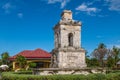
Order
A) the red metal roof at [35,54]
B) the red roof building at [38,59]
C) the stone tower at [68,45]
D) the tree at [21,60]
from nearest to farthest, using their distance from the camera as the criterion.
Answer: the stone tower at [68,45] < the tree at [21,60] < the red roof building at [38,59] < the red metal roof at [35,54]

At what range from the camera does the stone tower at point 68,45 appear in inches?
1012

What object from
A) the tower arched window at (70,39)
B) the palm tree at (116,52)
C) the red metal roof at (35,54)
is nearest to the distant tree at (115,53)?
the palm tree at (116,52)

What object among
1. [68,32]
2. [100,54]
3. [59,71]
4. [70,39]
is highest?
[68,32]

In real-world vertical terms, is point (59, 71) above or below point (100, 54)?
below

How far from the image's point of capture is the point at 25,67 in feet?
163

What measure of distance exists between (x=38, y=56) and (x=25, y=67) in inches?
115

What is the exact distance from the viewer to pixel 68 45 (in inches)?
1046

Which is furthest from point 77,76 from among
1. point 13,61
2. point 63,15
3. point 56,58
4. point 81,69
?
point 13,61

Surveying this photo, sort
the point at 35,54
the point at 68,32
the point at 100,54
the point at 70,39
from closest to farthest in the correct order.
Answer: the point at 68,32 < the point at 70,39 < the point at 35,54 < the point at 100,54

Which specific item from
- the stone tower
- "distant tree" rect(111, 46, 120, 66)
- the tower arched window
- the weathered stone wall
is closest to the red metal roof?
"distant tree" rect(111, 46, 120, 66)

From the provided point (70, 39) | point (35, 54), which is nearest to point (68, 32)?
point (70, 39)

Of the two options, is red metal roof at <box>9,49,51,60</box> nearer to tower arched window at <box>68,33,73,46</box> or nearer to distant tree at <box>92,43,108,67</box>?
distant tree at <box>92,43,108,67</box>

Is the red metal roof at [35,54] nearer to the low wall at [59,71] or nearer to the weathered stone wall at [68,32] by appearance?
the weathered stone wall at [68,32]

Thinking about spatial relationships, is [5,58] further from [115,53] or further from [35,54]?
[115,53]
